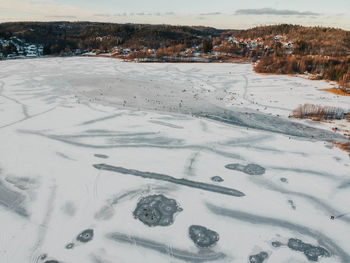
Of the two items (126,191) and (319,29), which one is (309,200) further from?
(319,29)

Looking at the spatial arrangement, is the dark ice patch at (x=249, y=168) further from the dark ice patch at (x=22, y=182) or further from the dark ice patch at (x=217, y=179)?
the dark ice patch at (x=22, y=182)

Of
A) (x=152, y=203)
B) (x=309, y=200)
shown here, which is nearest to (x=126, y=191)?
(x=152, y=203)

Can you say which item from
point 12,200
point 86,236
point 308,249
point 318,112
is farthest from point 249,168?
point 318,112

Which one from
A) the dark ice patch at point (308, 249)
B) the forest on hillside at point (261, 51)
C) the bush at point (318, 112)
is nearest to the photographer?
the dark ice patch at point (308, 249)

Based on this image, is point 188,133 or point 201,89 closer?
point 188,133

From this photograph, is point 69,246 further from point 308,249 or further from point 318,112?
point 318,112

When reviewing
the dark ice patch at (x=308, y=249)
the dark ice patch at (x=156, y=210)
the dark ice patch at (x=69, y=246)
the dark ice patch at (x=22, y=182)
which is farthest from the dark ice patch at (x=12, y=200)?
the dark ice patch at (x=308, y=249)
